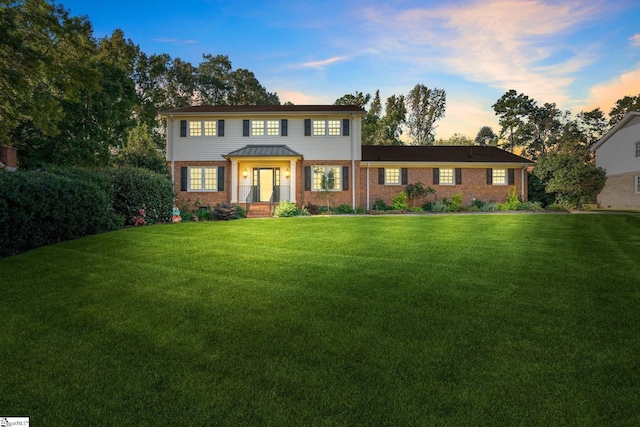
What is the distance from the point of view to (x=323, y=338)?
11.2ft

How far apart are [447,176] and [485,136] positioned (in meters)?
22.5

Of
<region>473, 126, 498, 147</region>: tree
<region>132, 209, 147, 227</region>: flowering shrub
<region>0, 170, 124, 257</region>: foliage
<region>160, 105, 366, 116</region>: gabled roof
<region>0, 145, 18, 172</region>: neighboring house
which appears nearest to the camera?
<region>0, 170, 124, 257</region>: foliage

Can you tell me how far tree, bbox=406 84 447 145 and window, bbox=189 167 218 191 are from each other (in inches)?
937

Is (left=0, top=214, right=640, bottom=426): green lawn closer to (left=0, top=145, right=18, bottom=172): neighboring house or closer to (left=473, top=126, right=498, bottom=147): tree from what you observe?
(left=0, top=145, right=18, bottom=172): neighboring house

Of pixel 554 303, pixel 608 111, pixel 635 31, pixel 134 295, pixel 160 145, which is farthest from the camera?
pixel 608 111

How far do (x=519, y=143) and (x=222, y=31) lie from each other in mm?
31405

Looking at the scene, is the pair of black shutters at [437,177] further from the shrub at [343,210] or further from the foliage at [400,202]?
the shrub at [343,210]

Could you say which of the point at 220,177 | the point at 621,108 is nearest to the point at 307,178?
the point at 220,177

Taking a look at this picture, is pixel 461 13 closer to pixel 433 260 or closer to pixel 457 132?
pixel 433 260

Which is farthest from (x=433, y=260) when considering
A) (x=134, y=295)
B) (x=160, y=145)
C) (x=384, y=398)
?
(x=160, y=145)

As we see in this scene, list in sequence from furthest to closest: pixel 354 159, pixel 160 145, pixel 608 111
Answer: pixel 608 111
pixel 160 145
pixel 354 159

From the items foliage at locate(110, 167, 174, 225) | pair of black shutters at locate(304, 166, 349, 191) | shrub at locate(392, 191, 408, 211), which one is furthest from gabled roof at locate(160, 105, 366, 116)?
foliage at locate(110, 167, 174, 225)

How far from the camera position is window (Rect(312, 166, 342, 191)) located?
19953 millimetres

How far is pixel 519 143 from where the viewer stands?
36.4 meters
